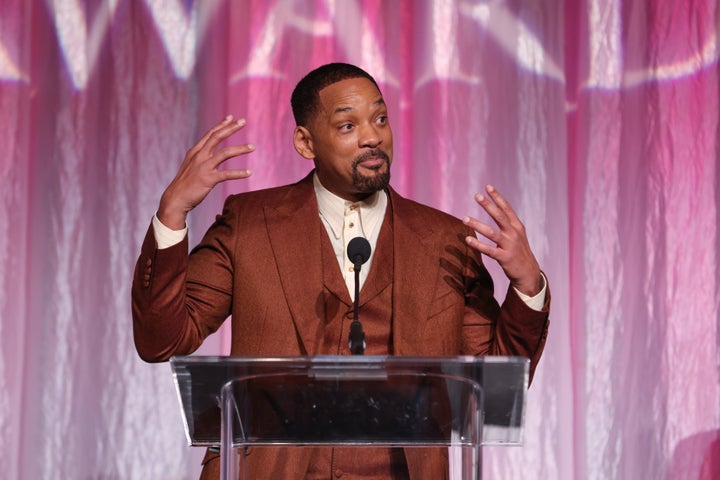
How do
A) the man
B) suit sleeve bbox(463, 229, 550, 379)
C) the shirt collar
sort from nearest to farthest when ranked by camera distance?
the man
suit sleeve bbox(463, 229, 550, 379)
the shirt collar

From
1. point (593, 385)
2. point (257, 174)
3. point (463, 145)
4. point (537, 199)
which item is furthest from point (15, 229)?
point (593, 385)

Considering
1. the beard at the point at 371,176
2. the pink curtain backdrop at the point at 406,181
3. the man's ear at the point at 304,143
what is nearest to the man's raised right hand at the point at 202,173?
the beard at the point at 371,176

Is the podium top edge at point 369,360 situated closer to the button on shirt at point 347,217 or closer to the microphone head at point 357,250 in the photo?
the microphone head at point 357,250

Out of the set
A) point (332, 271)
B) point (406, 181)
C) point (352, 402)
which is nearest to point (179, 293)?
point (332, 271)

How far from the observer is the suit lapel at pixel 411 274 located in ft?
7.88

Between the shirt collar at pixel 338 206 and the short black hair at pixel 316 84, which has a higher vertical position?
the short black hair at pixel 316 84

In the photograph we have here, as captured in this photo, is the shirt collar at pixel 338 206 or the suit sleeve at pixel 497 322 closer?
the suit sleeve at pixel 497 322

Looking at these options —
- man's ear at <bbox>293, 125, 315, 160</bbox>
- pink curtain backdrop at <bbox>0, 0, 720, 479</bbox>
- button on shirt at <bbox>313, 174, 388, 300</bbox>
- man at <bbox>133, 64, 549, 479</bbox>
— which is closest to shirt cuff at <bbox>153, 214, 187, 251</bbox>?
man at <bbox>133, 64, 549, 479</bbox>

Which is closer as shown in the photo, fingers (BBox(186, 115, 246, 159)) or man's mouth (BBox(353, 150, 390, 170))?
fingers (BBox(186, 115, 246, 159))

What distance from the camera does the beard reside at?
252cm

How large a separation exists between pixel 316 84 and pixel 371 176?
33cm

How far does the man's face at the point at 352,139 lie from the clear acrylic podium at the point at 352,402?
2.65 feet

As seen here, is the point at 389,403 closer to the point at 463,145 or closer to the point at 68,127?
the point at 463,145

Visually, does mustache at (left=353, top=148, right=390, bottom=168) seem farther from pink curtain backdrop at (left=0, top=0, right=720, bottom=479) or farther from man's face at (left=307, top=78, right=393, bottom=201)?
pink curtain backdrop at (left=0, top=0, right=720, bottom=479)
